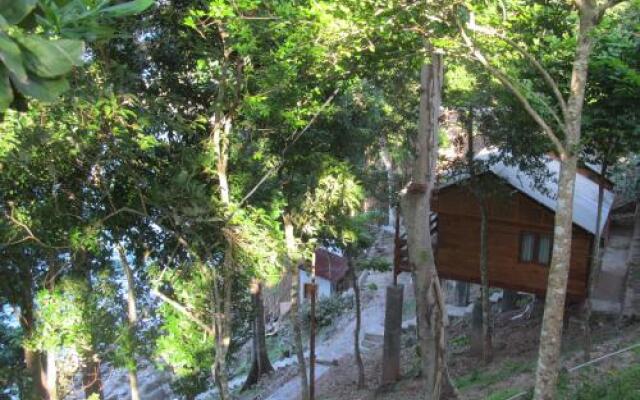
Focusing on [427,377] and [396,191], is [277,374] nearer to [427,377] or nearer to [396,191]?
[396,191]

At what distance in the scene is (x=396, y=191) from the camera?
1452 centimetres

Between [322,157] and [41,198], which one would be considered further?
[322,157]

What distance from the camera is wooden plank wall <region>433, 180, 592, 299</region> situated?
1403 cm

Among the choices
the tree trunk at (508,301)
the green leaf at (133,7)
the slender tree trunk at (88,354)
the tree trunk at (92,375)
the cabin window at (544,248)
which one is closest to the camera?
the green leaf at (133,7)

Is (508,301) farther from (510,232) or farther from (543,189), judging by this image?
(543,189)

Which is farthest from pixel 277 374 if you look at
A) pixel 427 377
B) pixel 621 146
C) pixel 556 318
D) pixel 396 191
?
pixel 556 318

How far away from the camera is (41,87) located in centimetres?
165

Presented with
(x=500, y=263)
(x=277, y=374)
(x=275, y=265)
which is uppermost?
(x=275, y=265)

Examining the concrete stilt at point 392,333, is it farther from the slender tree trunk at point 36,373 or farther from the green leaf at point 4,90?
the green leaf at point 4,90

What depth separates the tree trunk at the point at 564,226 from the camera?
607cm

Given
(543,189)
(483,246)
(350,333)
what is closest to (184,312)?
(483,246)

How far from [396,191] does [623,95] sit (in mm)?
6369

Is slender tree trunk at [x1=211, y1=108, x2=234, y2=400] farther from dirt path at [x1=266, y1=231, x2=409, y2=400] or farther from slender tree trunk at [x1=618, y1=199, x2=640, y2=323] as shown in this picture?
slender tree trunk at [x1=618, y1=199, x2=640, y2=323]

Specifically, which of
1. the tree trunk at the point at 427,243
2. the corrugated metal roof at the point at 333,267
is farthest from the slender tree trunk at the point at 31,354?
the corrugated metal roof at the point at 333,267
